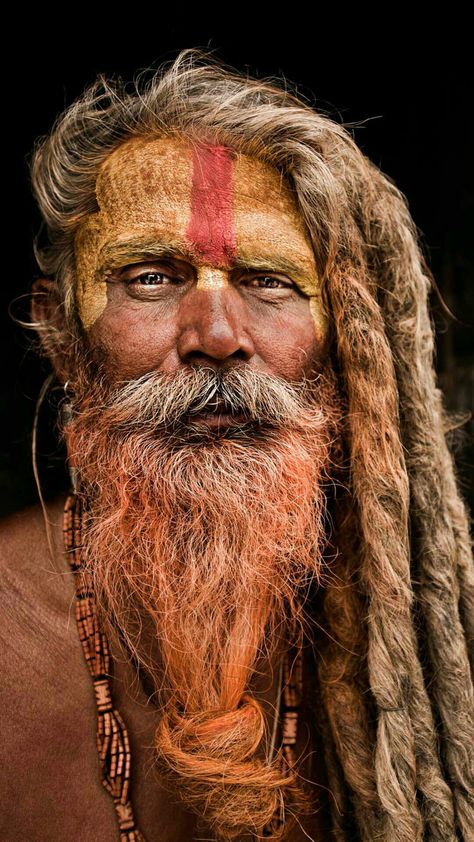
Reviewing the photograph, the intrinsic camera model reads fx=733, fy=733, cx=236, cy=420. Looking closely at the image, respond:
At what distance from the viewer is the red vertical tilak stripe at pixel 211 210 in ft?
4.83

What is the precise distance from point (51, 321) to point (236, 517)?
67 centimetres

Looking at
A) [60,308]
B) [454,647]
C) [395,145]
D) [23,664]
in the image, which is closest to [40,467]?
[60,308]

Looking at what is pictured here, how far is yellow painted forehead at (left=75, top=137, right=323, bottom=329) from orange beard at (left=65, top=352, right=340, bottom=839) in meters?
0.24

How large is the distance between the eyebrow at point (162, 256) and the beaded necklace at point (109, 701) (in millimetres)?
526

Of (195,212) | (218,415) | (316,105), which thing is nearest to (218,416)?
(218,415)

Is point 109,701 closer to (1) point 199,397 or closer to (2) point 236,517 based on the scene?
(2) point 236,517

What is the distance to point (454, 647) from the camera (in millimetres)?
1426

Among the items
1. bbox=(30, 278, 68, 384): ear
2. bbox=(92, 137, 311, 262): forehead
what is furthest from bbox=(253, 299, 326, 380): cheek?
bbox=(30, 278, 68, 384): ear

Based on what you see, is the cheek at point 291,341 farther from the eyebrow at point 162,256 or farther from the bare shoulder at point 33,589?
the bare shoulder at point 33,589

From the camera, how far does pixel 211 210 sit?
1484 millimetres

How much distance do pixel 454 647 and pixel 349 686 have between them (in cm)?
22

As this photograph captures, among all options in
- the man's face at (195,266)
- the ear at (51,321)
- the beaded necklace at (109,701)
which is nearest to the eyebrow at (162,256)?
the man's face at (195,266)

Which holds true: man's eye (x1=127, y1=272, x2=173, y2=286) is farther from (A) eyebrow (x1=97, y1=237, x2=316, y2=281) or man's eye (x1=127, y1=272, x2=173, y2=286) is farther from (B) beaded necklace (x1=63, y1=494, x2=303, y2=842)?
(B) beaded necklace (x1=63, y1=494, x2=303, y2=842)

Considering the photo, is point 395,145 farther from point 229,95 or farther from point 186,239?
point 186,239
